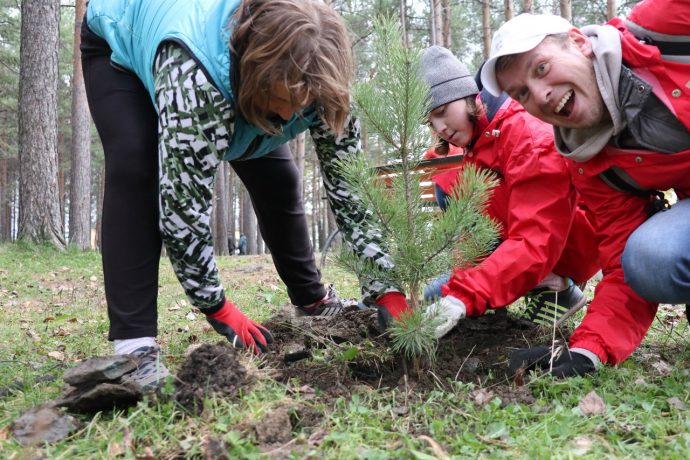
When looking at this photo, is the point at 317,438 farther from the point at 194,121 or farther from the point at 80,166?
the point at 80,166

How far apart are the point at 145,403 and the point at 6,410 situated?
1.81ft

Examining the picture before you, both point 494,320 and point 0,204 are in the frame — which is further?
point 0,204

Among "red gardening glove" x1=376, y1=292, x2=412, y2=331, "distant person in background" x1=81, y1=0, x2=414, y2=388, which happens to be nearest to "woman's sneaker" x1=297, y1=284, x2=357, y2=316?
"distant person in background" x1=81, y1=0, x2=414, y2=388

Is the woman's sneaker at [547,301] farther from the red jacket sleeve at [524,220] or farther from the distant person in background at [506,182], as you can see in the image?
the red jacket sleeve at [524,220]

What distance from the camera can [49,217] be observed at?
24.3ft

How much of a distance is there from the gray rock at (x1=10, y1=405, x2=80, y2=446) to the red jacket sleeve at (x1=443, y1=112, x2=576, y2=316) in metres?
1.37

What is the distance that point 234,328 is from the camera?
2.22 metres

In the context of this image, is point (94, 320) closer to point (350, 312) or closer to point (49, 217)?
point (350, 312)

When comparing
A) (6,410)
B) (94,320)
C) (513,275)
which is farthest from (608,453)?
(94,320)

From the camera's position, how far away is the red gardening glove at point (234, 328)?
2199 mm

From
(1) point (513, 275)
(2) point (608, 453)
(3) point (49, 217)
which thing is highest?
(3) point (49, 217)

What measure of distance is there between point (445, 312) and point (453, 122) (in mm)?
868

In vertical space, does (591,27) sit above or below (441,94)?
above

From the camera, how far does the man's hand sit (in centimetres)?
194
